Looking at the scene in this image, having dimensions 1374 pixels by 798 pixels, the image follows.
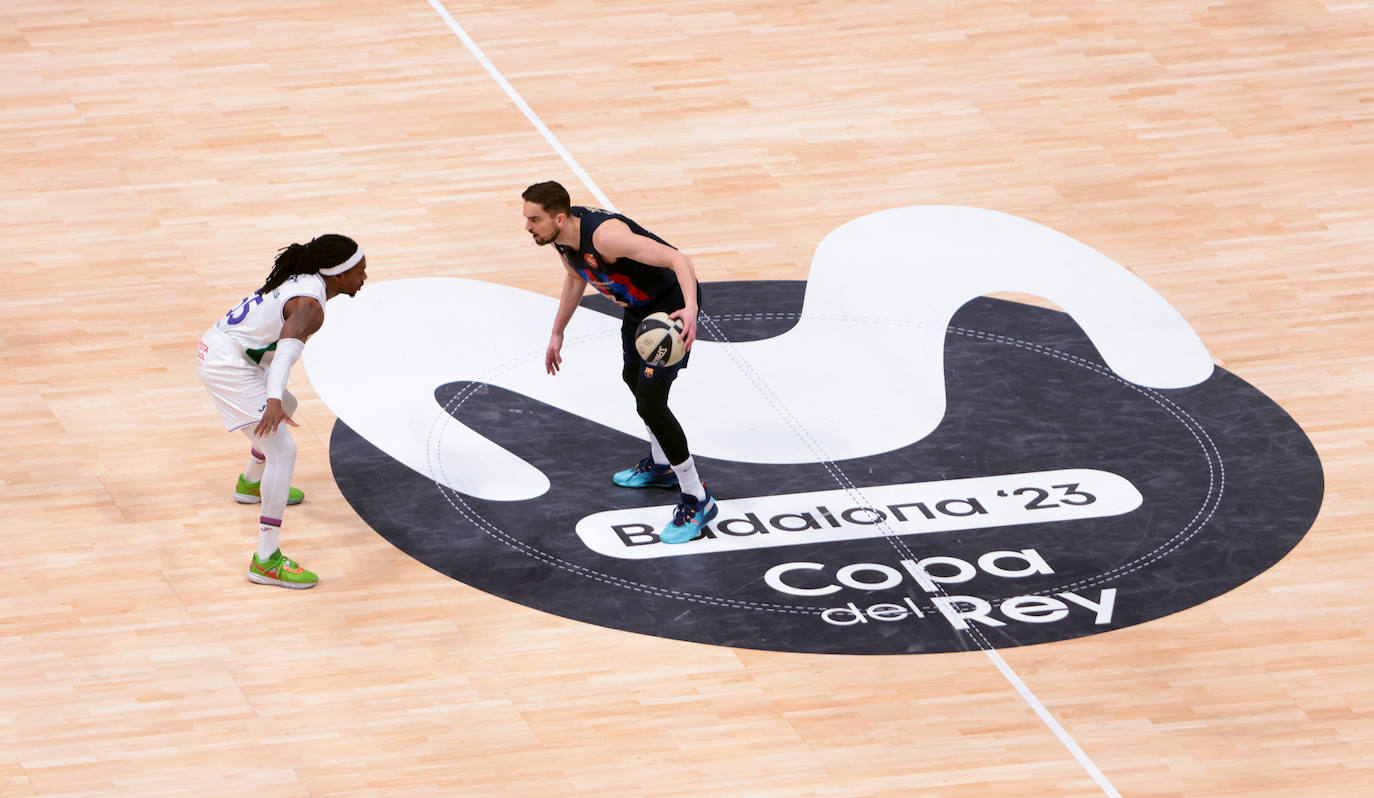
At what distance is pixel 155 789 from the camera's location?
23.5ft

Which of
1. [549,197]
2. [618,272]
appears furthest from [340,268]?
[618,272]

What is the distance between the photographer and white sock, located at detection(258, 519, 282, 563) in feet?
26.9

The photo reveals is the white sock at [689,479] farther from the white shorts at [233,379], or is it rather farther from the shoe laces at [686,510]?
the white shorts at [233,379]

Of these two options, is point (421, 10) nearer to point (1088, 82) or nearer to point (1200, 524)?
point (1088, 82)

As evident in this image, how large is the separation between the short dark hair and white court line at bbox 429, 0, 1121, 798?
8.65 feet

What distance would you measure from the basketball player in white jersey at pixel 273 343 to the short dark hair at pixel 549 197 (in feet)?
2.55

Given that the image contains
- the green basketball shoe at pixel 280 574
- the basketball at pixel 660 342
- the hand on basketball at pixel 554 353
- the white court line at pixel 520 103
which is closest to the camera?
the basketball at pixel 660 342

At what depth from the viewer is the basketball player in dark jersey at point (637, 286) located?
806 cm

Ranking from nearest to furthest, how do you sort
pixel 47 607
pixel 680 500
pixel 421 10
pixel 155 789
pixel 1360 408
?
pixel 155 789, pixel 47 607, pixel 680 500, pixel 1360 408, pixel 421 10

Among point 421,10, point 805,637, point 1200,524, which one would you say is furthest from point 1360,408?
point 421,10

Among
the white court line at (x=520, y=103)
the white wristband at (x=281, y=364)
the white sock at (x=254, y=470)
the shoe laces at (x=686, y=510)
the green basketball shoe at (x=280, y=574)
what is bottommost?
the green basketball shoe at (x=280, y=574)

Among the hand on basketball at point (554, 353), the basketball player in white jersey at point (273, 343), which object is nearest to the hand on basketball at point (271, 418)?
the basketball player in white jersey at point (273, 343)

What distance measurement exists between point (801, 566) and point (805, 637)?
538 mm

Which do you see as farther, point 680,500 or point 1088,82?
point 1088,82
